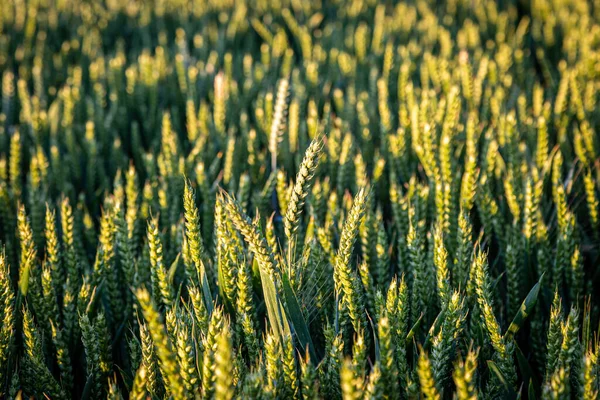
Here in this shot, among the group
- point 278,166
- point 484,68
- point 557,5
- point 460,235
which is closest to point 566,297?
point 460,235

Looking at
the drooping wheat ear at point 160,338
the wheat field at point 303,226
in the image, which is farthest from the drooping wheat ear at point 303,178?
the drooping wheat ear at point 160,338

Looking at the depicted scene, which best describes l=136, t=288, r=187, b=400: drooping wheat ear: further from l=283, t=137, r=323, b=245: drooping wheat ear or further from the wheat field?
l=283, t=137, r=323, b=245: drooping wheat ear

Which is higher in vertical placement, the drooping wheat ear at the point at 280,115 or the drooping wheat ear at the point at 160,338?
the drooping wheat ear at the point at 280,115

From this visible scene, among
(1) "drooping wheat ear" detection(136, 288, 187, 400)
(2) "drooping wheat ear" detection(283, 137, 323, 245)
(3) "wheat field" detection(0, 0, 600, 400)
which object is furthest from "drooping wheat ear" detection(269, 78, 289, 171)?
(1) "drooping wheat ear" detection(136, 288, 187, 400)

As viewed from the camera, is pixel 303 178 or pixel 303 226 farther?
pixel 303 226

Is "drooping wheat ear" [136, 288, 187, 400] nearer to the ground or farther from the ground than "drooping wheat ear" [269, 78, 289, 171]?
nearer to the ground

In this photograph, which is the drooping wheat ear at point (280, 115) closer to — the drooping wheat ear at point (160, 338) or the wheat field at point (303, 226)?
the wheat field at point (303, 226)

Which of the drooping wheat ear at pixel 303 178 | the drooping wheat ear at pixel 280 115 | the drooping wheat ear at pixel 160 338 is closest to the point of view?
the drooping wheat ear at pixel 160 338

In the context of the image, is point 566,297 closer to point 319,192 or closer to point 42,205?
point 319,192

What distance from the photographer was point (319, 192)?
4.71ft

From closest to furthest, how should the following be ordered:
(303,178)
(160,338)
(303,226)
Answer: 1. (160,338)
2. (303,178)
3. (303,226)

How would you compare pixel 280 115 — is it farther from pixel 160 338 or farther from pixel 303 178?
pixel 160 338

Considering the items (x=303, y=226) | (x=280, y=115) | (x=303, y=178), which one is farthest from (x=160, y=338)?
(x=280, y=115)

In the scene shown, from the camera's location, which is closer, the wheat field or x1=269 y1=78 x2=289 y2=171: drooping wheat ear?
the wheat field
